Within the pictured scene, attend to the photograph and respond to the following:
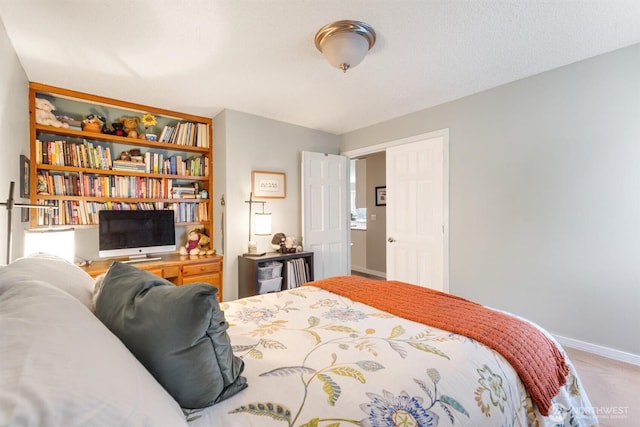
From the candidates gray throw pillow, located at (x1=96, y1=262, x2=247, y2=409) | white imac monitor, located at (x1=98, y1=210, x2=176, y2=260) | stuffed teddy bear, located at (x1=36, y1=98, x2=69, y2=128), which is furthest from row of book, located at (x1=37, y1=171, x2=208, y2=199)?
gray throw pillow, located at (x1=96, y1=262, x2=247, y2=409)

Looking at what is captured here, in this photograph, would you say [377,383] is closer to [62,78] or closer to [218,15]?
[218,15]

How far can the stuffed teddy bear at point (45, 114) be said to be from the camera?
2662 millimetres

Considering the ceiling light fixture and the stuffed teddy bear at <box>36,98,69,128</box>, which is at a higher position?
the ceiling light fixture

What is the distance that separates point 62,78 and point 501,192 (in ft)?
14.0

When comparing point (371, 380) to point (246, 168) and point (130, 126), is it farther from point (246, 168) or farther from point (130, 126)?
point (130, 126)

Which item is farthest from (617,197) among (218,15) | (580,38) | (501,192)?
(218,15)

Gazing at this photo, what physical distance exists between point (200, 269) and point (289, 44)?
97.6 inches

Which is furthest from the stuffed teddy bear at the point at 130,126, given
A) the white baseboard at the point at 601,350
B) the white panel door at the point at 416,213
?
the white baseboard at the point at 601,350

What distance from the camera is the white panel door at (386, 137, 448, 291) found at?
11.0 ft

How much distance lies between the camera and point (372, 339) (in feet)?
3.96

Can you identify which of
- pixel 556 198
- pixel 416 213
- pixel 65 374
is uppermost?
pixel 556 198

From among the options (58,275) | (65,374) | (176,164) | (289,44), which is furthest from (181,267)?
(65,374)

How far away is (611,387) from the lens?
194 centimetres

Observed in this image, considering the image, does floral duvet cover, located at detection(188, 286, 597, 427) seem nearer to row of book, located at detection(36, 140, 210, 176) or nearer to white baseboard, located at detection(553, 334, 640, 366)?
white baseboard, located at detection(553, 334, 640, 366)
